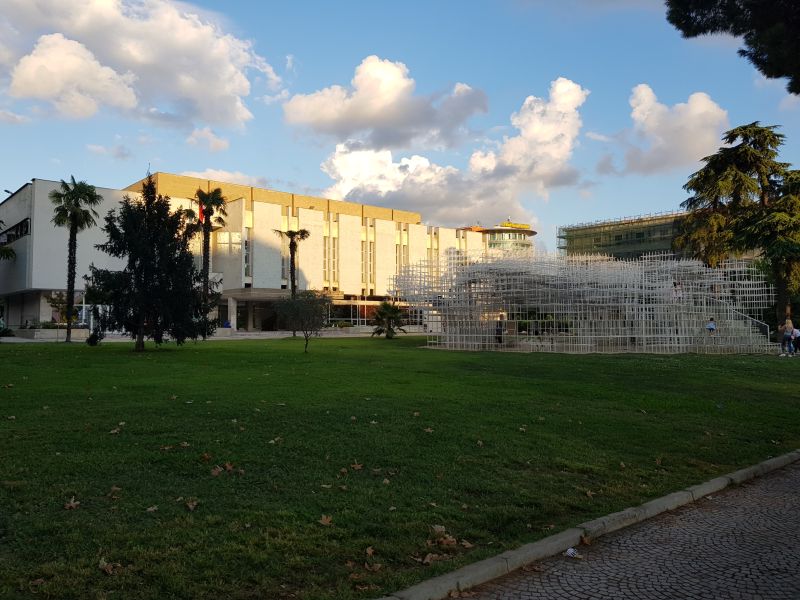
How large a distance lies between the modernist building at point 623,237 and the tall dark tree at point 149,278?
82423 millimetres

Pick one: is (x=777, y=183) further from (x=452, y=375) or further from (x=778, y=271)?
(x=452, y=375)

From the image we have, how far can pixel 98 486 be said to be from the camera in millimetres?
5930

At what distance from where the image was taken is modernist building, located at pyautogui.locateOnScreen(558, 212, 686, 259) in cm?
10325

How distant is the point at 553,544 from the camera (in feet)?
16.7

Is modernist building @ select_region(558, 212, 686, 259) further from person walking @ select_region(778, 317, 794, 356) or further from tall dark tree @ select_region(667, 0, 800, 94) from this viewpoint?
tall dark tree @ select_region(667, 0, 800, 94)

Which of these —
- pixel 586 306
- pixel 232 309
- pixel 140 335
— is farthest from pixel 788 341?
pixel 232 309

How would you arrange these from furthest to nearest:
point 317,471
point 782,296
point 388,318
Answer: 1. point 388,318
2. point 782,296
3. point 317,471

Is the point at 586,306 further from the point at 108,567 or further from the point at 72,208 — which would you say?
the point at 72,208

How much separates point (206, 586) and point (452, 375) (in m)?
14.4

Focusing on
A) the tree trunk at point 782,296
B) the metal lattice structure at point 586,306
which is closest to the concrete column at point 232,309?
the metal lattice structure at point 586,306

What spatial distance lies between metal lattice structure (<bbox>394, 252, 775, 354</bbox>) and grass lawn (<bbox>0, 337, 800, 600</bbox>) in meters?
16.3

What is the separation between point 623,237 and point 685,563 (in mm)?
111247

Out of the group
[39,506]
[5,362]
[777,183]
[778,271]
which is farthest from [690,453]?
[777,183]

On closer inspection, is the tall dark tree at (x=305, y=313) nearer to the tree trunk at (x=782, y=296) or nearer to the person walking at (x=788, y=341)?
the person walking at (x=788, y=341)
